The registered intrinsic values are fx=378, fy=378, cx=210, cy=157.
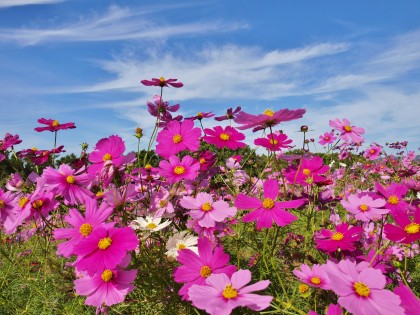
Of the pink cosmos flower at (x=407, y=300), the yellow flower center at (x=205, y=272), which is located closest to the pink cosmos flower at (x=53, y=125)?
the yellow flower center at (x=205, y=272)

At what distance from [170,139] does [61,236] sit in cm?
48

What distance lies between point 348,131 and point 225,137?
53 cm

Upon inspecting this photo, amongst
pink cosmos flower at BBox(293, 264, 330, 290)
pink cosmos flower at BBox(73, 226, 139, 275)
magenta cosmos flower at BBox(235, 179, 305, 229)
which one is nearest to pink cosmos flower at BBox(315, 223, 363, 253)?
pink cosmos flower at BBox(293, 264, 330, 290)

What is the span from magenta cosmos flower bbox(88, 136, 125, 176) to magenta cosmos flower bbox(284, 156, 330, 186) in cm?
61

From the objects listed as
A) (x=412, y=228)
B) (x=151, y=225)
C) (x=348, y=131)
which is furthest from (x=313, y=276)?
(x=348, y=131)

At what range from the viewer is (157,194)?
149 centimetres

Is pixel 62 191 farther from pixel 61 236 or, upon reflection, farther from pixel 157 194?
pixel 157 194

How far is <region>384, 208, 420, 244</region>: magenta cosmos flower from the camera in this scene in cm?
98

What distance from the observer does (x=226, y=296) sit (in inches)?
31.9

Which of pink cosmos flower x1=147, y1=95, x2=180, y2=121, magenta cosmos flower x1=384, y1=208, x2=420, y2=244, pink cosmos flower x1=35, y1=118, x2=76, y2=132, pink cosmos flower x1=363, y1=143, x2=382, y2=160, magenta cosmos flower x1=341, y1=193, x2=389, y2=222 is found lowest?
pink cosmos flower x1=363, y1=143, x2=382, y2=160

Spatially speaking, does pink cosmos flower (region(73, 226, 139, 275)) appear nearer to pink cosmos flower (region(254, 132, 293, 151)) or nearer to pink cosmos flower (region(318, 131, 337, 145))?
pink cosmos flower (region(254, 132, 293, 151))

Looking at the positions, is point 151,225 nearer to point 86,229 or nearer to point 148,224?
point 148,224

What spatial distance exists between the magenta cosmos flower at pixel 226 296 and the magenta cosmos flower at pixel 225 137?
58 cm

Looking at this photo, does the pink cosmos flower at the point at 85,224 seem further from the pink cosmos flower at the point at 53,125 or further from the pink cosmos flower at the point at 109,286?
the pink cosmos flower at the point at 53,125
